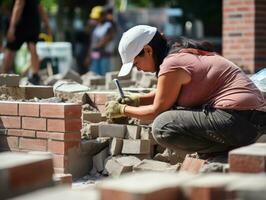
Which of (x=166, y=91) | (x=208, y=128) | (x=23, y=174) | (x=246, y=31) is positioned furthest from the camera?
(x=246, y=31)

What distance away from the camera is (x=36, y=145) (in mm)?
5125

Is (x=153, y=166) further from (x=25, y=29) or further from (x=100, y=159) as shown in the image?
(x=25, y=29)

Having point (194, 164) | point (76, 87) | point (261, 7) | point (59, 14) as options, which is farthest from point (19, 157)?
point (59, 14)

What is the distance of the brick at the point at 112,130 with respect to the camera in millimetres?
5324

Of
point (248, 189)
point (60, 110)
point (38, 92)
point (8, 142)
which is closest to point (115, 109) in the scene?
point (60, 110)

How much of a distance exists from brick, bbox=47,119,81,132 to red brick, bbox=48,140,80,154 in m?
0.10

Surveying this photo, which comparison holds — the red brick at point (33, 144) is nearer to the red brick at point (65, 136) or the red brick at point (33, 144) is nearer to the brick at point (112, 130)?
the red brick at point (65, 136)

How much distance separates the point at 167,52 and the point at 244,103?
2.09 ft

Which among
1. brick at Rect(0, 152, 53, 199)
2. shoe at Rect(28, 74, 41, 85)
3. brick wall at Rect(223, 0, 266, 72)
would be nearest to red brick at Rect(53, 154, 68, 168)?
brick at Rect(0, 152, 53, 199)

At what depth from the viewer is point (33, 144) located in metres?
5.15

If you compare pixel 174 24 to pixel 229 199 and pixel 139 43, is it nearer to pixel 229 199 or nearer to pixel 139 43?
pixel 139 43

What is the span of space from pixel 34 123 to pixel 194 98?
1322 millimetres

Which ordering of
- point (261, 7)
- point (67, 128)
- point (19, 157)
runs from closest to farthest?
point (19, 157) < point (67, 128) < point (261, 7)

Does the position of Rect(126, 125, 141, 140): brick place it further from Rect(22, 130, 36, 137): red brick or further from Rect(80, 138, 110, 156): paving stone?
Rect(22, 130, 36, 137): red brick
